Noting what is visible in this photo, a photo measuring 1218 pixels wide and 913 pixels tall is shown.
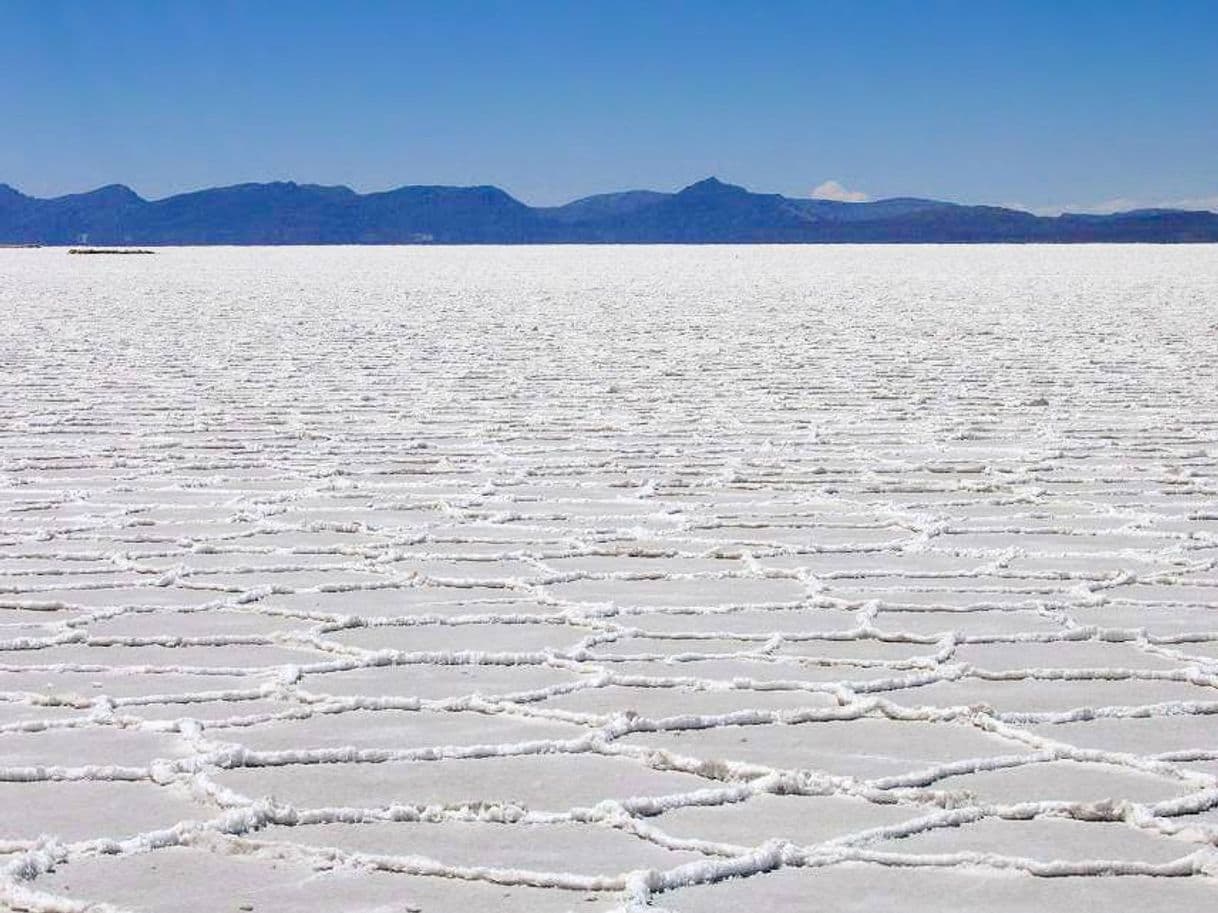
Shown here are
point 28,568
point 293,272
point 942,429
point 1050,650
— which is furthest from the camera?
point 293,272

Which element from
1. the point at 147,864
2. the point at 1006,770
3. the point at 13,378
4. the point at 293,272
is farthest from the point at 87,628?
the point at 293,272

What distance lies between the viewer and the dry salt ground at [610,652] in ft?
5.58

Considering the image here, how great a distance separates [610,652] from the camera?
2.57 m

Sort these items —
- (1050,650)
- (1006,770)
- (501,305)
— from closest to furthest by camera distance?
(1006,770)
(1050,650)
(501,305)

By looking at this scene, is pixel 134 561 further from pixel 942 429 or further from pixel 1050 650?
pixel 942 429

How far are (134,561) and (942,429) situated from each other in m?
2.85

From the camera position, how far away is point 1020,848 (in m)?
1.73

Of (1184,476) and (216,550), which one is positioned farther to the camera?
(1184,476)

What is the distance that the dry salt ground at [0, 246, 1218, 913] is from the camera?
1.70 meters

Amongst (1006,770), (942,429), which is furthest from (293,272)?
(1006,770)

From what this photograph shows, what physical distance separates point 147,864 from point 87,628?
43.7 inches

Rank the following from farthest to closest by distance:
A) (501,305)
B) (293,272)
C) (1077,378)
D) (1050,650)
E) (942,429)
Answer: (293,272), (501,305), (1077,378), (942,429), (1050,650)

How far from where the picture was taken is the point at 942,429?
5359mm

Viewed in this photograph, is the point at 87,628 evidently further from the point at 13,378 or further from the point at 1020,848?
the point at 13,378
